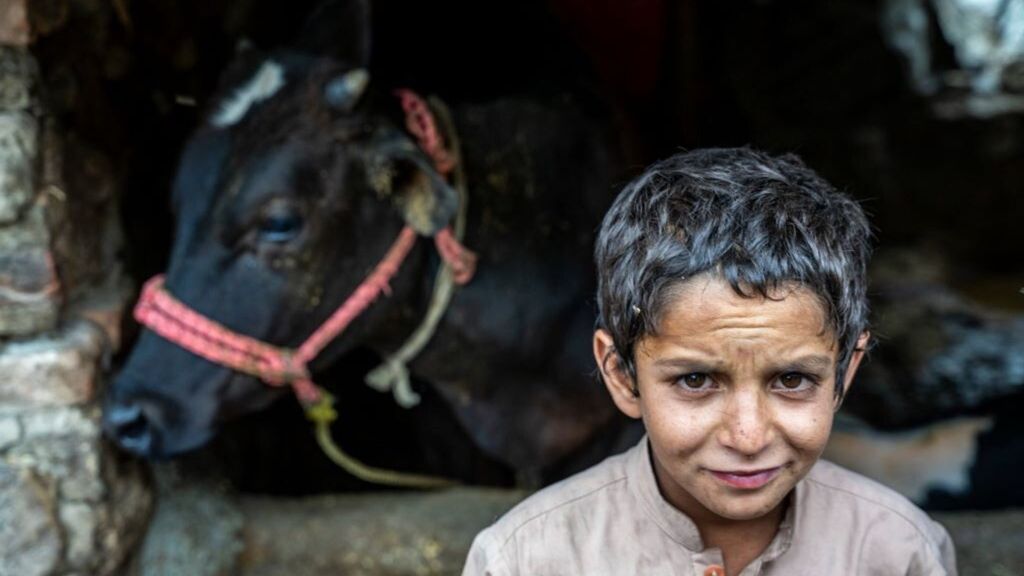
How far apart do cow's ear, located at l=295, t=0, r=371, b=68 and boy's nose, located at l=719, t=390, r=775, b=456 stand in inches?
67.0

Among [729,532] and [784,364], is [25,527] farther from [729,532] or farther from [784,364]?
[784,364]

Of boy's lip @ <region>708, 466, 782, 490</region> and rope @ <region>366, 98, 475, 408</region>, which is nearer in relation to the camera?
boy's lip @ <region>708, 466, 782, 490</region>

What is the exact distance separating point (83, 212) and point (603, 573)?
5.44 feet

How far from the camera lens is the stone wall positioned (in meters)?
2.50

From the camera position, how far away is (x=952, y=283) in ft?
20.1

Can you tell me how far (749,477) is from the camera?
5.43 ft

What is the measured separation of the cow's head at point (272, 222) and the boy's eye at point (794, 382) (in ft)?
4.36

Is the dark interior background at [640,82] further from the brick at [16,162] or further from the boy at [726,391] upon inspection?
the boy at [726,391]

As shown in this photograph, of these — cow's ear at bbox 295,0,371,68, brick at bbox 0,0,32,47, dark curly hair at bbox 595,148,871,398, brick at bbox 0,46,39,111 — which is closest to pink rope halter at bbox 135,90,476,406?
cow's ear at bbox 295,0,371,68

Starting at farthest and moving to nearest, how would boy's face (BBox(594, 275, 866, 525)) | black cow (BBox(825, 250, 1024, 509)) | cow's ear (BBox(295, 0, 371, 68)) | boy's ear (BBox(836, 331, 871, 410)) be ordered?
black cow (BBox(825, 250, 1024, 509)) < cow's ear (BBox(295, 0, 371, 68)) < boy's ear (BBox(836, 331, 871, 410)) < boy's face (BBox(594, 275, 866, 525))

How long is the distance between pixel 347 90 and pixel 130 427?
2.98 feet

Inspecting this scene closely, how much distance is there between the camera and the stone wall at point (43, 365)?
8.21 feet

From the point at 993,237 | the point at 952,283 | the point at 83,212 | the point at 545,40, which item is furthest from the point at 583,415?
the point at 993,237

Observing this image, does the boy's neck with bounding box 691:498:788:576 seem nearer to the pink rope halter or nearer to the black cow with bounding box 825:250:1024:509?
the black cow with bounding box 825:250:1024:509
